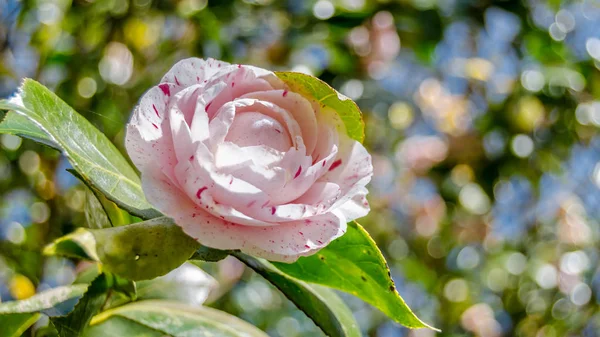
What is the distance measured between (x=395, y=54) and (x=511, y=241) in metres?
0.69


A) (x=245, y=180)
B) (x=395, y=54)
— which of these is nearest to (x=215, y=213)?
(x=245, y=180)

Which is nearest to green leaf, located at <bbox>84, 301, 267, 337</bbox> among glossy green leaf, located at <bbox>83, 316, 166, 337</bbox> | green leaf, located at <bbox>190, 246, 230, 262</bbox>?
glossy green leaf, located at <bbox>83, 316, 166, 337</bbox>

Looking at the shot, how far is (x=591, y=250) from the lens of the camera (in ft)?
6.41

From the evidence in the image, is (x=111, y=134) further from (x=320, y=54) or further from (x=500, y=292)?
(x=500, y=292)

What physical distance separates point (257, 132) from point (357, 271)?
0.13 meters

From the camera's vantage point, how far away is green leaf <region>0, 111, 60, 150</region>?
0.39 m

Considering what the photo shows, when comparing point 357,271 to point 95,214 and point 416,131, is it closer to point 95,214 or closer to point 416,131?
point 95,214

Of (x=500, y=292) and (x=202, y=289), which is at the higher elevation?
(x=202, y=289)

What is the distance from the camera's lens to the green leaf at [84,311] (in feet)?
1.36

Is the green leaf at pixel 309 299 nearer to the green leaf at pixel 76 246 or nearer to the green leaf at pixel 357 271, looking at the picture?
the green leaf at pixel 357 271

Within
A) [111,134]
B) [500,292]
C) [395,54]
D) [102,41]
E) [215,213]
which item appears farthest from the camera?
[500,292]

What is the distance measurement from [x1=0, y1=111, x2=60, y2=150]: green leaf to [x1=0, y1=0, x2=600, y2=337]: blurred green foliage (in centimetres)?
57

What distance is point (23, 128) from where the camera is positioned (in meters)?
0.40

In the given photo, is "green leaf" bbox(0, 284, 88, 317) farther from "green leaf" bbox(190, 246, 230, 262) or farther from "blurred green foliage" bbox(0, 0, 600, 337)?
"blurred green foliage" bbox(0, 0, 600, 337)
